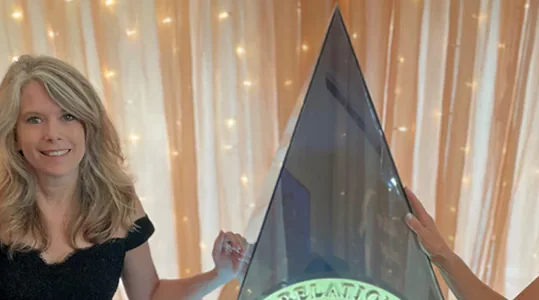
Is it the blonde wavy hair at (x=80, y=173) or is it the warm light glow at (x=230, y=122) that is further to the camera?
the warm light glow at (x=230, y=122)

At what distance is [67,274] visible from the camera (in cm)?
101

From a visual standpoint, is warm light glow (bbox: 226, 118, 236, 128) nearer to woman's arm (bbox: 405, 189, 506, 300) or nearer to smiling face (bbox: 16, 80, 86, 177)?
smiling face (bbox: 16, 80, 86, 177)

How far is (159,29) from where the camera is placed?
62.4 inches

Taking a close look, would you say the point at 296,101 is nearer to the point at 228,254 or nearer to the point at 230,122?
the point at 230,122

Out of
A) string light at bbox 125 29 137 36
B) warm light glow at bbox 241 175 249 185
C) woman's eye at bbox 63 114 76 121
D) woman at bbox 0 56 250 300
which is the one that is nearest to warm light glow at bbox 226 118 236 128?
warm light glow at bbox 241 175 249 185

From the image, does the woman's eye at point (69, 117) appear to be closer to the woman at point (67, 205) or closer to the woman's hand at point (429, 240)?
the woman at point (67, 205)

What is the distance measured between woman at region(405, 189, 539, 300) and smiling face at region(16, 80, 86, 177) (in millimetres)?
622

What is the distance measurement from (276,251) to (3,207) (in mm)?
541

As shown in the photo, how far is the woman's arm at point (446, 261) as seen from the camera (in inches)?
35.6

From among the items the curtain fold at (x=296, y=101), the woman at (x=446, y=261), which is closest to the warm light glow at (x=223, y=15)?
the curtain fold at (x=296, y=101)

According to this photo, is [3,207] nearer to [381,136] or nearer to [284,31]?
[381,136]

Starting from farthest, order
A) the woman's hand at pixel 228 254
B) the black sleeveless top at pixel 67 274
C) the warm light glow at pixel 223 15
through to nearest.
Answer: the warm light glow at pixel 223 15, the woman's hand at pixel 228 254, the black sleeveless top at pixel 67 274

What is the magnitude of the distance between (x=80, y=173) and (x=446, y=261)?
726 millimetres

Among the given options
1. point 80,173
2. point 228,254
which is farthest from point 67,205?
point 228,254
